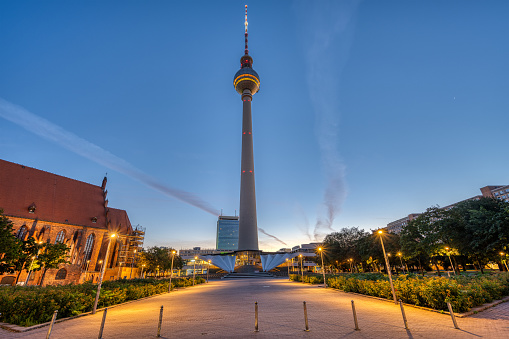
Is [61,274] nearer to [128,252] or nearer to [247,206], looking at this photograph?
[128,252]

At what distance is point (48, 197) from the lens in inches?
1922

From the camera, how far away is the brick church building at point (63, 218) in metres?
43.4

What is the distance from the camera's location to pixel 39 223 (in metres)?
45.1

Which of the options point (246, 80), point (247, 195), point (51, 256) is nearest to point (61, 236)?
point (51, 256)

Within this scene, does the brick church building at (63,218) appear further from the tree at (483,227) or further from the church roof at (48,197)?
the tree at (483,227)

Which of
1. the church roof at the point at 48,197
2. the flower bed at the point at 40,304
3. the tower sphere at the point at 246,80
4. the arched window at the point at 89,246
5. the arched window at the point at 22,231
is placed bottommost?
the flower bed at the point at 40,304

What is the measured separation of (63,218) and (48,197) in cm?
542

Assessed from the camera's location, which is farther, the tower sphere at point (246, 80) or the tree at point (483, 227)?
the tower sphere at point (246, 80)

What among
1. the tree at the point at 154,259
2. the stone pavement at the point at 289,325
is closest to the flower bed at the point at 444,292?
the stone pavement at the point at 289,325

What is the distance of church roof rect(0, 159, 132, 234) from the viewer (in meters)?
44.0

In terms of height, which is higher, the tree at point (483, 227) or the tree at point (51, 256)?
the tree at point (483, 227)

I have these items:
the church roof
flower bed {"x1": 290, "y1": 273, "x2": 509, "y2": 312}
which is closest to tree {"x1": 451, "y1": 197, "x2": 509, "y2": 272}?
flower bed {"x1": 290, "y1": 273, "x2": 509, "y2": 312}

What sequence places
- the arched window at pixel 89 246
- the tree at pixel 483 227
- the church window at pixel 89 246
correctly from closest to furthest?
the tree at pixel 483 227
the arched window at pixel 89 246
the church window at pixel 89 246

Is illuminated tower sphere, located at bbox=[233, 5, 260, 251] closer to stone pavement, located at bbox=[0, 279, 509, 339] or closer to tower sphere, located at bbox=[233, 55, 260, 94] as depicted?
tower sphere, located at bbox=[233, 55, 260, 94]
